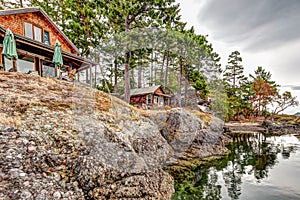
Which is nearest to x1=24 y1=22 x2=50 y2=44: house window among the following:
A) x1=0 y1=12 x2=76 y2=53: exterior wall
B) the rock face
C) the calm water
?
x1=0 y1=12 x2=76 y2=53: exterior wall

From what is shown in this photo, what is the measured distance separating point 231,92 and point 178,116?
29277mm

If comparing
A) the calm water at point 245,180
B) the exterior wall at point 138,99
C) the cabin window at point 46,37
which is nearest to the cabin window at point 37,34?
the cabin window at point 46,37

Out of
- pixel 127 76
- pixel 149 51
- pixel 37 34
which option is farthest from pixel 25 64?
pixel 149 51

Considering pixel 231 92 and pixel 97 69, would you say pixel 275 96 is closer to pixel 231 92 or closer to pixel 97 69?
pixel 231 92

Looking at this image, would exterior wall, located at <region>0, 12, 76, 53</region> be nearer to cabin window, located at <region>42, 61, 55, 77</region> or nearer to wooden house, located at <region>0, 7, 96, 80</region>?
wooden house, located at <region>0, 7, 96, 80</region>

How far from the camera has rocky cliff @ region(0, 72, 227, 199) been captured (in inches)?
165

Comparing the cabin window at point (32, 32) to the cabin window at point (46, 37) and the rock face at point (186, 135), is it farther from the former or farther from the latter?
the rock face at point (186, 135)

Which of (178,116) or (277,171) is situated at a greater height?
(178,116)

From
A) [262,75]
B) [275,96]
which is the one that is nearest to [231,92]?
[275,96]

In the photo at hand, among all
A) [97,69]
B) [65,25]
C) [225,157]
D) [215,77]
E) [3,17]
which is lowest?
[225,157]

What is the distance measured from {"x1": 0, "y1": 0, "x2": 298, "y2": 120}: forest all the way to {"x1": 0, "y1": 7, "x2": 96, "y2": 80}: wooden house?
3139 millimetres

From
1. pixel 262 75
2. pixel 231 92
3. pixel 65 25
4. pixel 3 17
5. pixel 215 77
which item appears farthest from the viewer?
pixel 262 75

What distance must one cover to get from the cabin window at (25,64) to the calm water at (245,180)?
12.0 metres

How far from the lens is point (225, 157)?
1211cm
